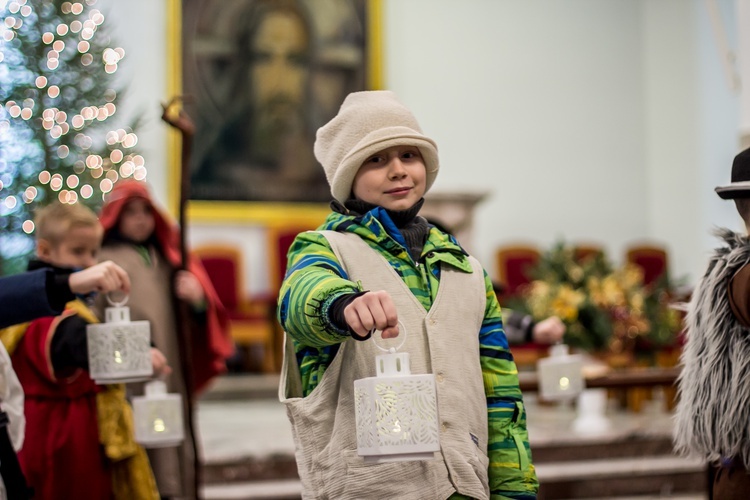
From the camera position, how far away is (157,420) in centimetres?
302

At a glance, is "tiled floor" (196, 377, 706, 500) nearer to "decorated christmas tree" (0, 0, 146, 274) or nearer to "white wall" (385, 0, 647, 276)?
"decorated christmas tree" (0, 0, 146, 274)

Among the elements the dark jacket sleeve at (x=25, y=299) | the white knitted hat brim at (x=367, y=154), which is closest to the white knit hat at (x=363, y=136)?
the white knitted hat brim at (x=367, y=154)

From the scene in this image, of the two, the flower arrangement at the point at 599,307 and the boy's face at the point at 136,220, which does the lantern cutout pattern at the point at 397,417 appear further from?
the flower arrangement at the point at 599,307

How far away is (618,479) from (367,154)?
3.95 meters

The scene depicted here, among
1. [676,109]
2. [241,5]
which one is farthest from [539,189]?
[241,5]

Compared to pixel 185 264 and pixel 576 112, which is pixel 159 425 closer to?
pixel 185 264

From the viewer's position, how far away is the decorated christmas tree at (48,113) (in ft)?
19.0

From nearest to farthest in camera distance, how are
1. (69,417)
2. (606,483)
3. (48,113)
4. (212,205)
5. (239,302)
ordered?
1. (69,417)
2. (606,483)
3. (48,113)
4. (239,302)
5. (212,205)

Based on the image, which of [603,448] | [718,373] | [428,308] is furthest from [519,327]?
[603,448]

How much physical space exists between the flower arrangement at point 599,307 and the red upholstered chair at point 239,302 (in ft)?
8.94

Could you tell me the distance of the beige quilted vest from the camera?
181 centimetres

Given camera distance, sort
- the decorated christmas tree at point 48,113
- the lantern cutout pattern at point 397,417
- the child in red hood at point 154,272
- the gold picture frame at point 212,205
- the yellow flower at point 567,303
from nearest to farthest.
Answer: the lantern cutout pattern at point 397,417
the child in red hood at point 154,272
the decorated christmas tree at point 48,113
the yellow flower at point 567,303
the gold picture frame at point 212,205

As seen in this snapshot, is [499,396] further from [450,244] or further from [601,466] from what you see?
[601,466]

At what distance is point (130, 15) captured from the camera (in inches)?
388
